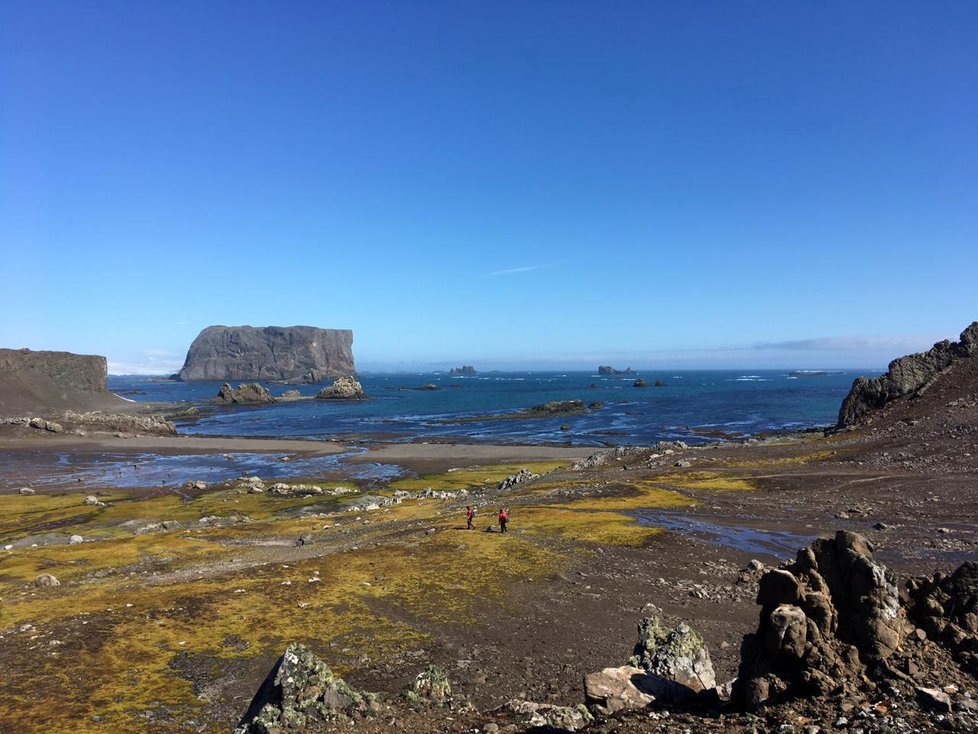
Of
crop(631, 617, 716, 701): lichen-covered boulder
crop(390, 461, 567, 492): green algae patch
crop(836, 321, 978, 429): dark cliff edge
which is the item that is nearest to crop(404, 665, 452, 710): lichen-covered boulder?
crop(631, 617, 716, 701): lichen-covered boulder

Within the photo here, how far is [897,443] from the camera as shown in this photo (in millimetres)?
69000

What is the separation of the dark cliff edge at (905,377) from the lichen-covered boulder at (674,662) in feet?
270

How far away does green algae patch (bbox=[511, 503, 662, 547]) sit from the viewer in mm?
38844

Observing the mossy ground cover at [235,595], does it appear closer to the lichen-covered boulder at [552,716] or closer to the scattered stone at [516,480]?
the lichen-covered boulder at [552,716]

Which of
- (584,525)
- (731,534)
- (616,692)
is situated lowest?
(731,534)

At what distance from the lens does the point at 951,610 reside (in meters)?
14.8

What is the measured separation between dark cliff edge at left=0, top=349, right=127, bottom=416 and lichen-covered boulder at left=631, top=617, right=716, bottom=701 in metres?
178

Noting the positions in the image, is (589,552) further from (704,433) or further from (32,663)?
(704,433)

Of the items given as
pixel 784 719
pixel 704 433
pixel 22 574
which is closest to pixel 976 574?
pixel 784 719

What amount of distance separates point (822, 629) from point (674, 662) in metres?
4.43

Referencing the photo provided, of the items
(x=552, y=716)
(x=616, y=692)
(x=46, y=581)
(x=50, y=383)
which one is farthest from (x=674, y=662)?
(x=50, y=383)

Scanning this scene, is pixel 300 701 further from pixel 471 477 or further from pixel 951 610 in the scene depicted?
pixel 471 477

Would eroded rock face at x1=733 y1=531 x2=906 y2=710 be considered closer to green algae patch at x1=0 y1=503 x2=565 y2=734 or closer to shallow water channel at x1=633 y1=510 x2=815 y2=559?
green algae patch at x1=0 y1=503 x2=565 y2=734

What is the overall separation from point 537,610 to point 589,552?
9691mm
